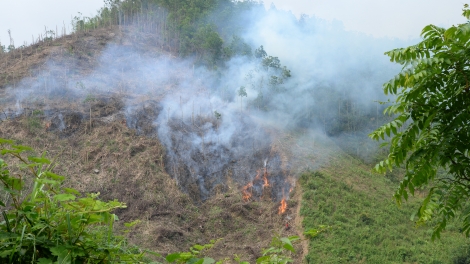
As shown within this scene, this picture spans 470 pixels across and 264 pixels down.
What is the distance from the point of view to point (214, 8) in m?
33.2

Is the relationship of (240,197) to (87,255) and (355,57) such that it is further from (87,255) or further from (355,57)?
(355,57)

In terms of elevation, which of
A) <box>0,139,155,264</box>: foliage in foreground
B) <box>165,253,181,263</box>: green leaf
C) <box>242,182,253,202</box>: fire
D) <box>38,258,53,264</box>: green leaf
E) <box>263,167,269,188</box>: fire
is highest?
<box>0,139,155,264</box>: foliage in foreground

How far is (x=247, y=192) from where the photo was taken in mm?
16828

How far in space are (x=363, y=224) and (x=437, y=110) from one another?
11920 millimetres

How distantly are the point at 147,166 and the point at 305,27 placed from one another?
2794 centimetres

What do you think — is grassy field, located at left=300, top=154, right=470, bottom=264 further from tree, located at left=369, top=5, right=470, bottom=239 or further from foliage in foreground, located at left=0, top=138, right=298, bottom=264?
foliage in foreground, located at left=0, top=138, right=298, bottom=264

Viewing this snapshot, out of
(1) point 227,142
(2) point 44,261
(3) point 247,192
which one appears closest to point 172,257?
(2) point 44,261

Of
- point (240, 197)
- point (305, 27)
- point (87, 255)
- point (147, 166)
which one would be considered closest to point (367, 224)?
point (240, 197)

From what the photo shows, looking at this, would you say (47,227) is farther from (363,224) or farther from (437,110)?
(363,224)

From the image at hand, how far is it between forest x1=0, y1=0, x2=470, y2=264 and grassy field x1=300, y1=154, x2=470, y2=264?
0.07 meters

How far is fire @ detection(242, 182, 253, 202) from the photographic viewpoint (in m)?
16.5

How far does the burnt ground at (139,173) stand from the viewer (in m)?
13.2

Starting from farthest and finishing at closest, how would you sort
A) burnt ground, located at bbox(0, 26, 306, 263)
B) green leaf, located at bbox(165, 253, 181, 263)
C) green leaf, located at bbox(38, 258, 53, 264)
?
burnt ground, located at bbox(0, 26, 306, 263), green leaf, located at bbox(165, 253, 181, 263), green leaf, located at bbox(38, 258, 53, 264)

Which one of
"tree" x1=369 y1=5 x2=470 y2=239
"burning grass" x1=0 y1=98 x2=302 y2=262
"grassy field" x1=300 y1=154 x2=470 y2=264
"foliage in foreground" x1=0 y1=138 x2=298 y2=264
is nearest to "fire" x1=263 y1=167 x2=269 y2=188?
"burning grass" x1=0 y1=98 x2=302 y2=262
